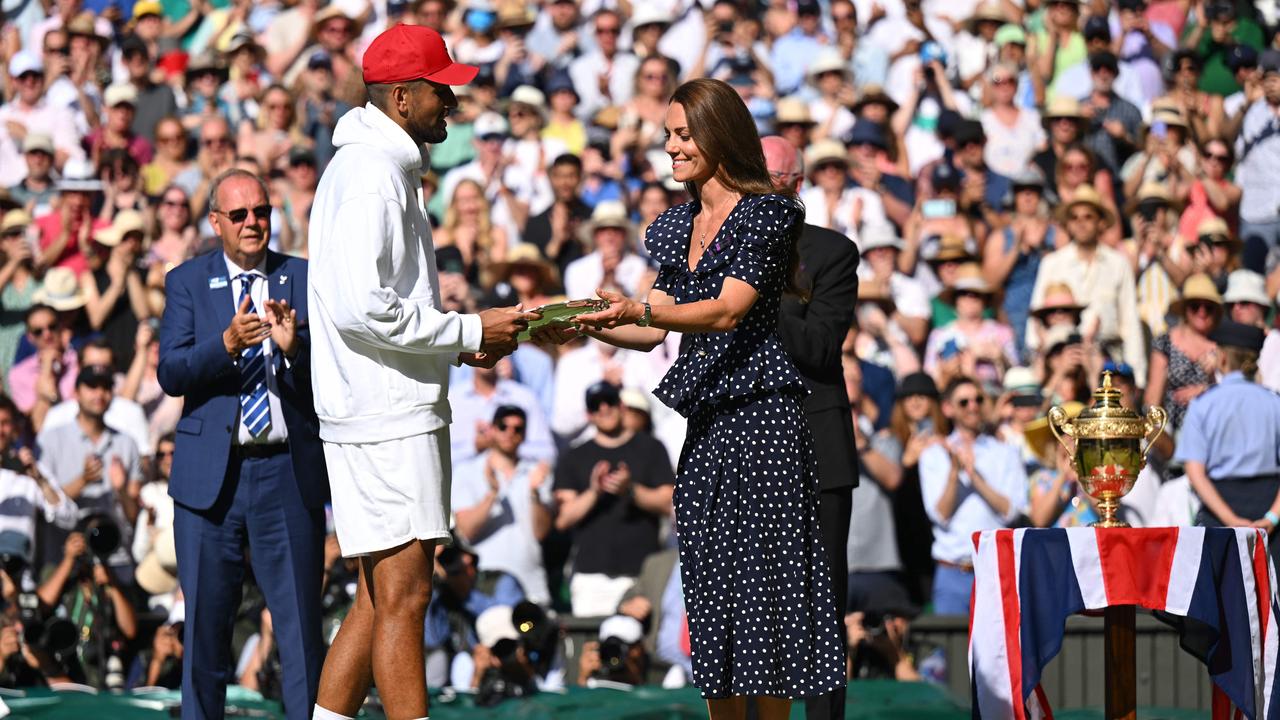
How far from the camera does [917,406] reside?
11.6 meters

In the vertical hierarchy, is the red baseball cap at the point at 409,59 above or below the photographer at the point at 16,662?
above

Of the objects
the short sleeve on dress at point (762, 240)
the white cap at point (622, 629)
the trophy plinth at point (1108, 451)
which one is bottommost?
the white cap at point (622, 629)

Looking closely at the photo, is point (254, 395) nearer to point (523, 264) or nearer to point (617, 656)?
point (617, 656)

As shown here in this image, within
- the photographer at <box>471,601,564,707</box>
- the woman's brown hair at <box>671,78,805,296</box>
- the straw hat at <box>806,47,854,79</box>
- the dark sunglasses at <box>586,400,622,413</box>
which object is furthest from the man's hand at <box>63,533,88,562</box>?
the straw hat at <box>806,47,854,79</box>

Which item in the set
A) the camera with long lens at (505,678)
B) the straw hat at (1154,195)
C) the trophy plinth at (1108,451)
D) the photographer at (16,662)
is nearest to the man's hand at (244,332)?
the trophy plinth at (1108,451)

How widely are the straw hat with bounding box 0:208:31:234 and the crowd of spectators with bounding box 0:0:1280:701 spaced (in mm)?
69

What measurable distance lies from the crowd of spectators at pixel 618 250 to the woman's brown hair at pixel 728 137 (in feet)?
14.3

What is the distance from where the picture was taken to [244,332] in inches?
270

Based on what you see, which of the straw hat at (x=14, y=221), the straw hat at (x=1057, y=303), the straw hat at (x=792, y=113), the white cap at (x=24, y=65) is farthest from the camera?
the white cap at (x=24, y=65)

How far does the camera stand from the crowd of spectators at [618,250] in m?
10.9

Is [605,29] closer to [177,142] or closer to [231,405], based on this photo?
[177,142]

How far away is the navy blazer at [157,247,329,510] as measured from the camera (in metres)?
7.06

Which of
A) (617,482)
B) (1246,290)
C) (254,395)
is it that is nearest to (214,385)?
(254,395)

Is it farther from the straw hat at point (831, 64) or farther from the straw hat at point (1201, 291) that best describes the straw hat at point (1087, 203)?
the straw hat at point (831, 64)
